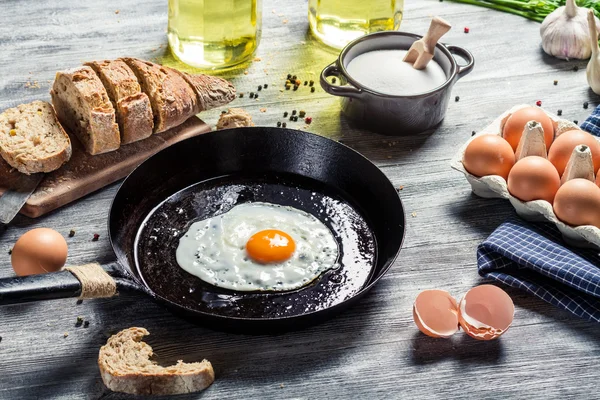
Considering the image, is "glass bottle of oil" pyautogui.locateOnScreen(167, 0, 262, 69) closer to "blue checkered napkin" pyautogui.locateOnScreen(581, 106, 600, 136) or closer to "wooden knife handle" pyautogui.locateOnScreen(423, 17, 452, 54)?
"wooden knife handle" pyautogui.locateOnScreen(423, 17, 452, 54)

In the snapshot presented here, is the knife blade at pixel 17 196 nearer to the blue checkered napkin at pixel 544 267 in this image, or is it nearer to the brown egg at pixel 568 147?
the blue checkered napkin at pixel 544 267

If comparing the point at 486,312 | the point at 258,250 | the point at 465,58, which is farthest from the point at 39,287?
the point at 465,58

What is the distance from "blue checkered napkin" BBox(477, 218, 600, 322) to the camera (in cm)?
180

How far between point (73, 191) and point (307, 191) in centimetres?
63

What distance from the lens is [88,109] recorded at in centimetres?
208

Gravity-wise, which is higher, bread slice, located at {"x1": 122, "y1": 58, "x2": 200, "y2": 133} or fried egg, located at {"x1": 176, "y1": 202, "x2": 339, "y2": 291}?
bread slice, located at {"x1": 122, "y1": 58, "x2": 200, "y2": 133}

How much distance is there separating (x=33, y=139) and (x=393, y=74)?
106cm

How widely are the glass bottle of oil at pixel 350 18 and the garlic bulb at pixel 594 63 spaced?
0.63 meters

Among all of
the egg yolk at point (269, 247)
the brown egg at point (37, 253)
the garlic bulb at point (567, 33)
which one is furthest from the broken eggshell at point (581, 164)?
the brown egg at point (37, 253)

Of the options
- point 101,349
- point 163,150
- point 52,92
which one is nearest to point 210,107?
point 163,150

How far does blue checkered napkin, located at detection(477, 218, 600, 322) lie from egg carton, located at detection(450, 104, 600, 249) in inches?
1.6

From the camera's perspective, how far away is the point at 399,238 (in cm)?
188

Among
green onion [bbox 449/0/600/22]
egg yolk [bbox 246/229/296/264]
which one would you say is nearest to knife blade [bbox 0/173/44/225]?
egg yolk [bbox 246/229/296/264]

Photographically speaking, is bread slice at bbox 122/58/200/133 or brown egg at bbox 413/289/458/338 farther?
bread slice at bbox 122/58/200/133
